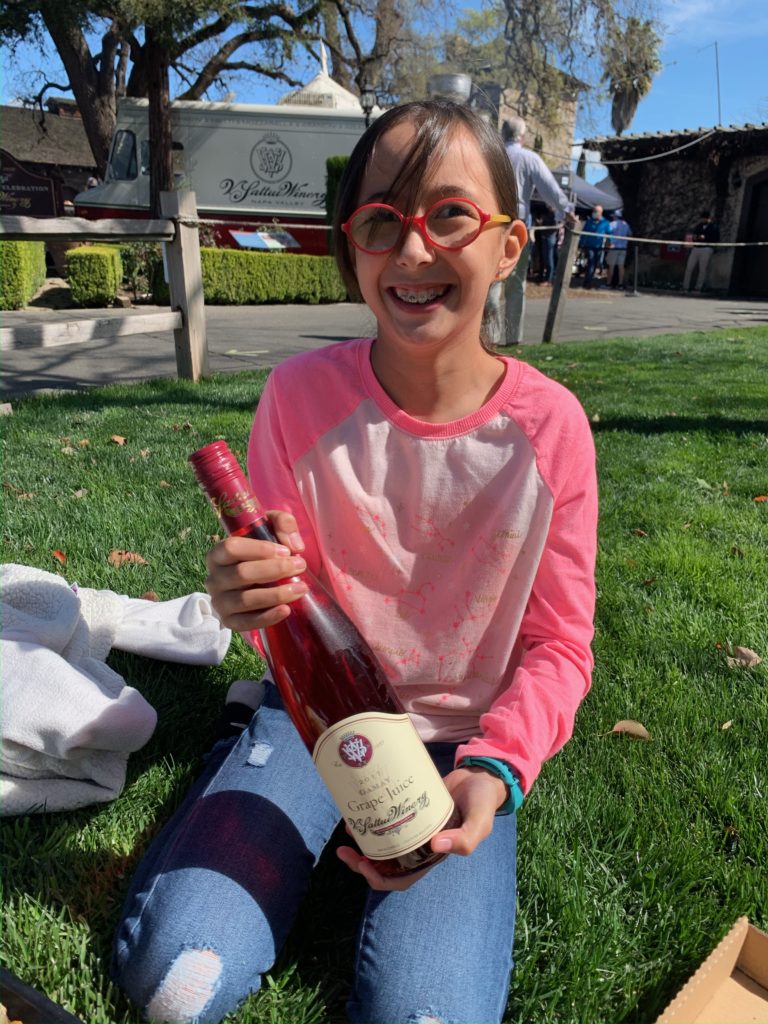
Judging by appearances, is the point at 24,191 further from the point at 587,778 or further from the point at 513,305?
the point at 587,778

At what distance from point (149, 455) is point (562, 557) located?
3.44 meters

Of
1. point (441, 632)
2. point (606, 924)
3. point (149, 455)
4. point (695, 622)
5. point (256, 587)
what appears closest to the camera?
point (256, 587)

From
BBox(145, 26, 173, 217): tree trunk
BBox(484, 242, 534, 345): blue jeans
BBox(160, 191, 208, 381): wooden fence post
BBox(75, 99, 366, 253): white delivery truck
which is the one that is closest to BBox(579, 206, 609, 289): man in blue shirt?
BBox(75, 99, 366, 253): white delivery truck

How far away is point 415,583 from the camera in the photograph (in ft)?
5.87

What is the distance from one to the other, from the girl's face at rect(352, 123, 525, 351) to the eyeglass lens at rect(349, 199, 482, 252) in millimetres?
17

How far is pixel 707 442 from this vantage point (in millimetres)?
5387

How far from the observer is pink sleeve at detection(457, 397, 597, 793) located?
1624 millimetres

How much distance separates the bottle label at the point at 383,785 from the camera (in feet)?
4.24

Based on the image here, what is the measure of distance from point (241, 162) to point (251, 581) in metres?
20.9

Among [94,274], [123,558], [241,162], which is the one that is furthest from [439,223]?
[241,162]

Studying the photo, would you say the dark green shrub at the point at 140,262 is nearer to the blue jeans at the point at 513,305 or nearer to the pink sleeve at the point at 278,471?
the blue jeans at the point at 513,305

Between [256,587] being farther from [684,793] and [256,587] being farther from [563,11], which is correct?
[563,11]

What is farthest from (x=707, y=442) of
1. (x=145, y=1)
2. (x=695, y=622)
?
(x=145, y=1)

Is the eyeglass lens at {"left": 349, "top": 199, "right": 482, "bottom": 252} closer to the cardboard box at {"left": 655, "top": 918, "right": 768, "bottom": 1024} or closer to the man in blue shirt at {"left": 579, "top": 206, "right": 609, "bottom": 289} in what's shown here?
the cardboard box at {"left": 655, "top": 918, "right": 768, "bottom": 1024}
